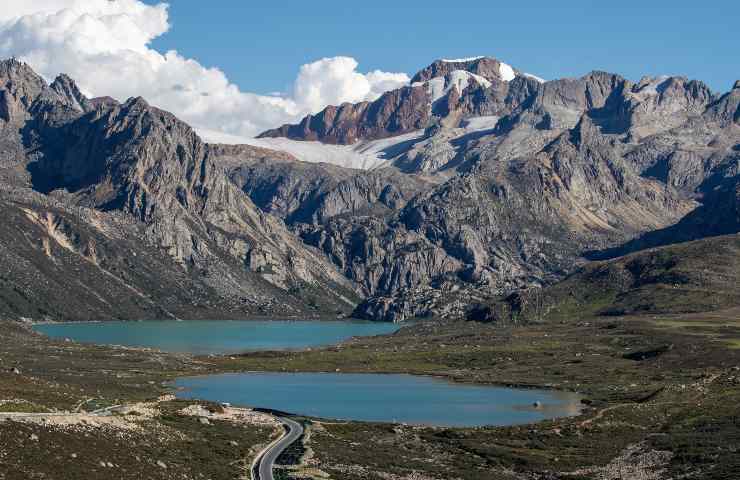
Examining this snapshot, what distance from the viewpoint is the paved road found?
10633 cm

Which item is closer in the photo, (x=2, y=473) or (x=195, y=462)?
(x=2, y=473)

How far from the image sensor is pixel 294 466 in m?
111

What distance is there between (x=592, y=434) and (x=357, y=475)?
49.7 metres

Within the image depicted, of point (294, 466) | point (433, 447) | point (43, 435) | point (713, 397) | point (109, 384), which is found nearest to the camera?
point (43, 435)

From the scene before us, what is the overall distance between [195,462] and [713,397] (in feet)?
333

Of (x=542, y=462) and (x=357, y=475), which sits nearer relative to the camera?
(x=357, y=475)

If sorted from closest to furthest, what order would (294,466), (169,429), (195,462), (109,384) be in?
(195,462) → (294,466) → (169,429) → (109,384)

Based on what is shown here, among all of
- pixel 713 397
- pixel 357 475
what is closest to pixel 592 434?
pixel 713 397

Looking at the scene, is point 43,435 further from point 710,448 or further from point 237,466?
point 710,448

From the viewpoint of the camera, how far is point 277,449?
125062 mm

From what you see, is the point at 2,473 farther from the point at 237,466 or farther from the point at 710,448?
the point at 710,448

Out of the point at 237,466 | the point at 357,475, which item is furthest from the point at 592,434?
the point at 237,466

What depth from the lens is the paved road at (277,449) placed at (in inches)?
4186

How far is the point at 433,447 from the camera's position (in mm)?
136750
